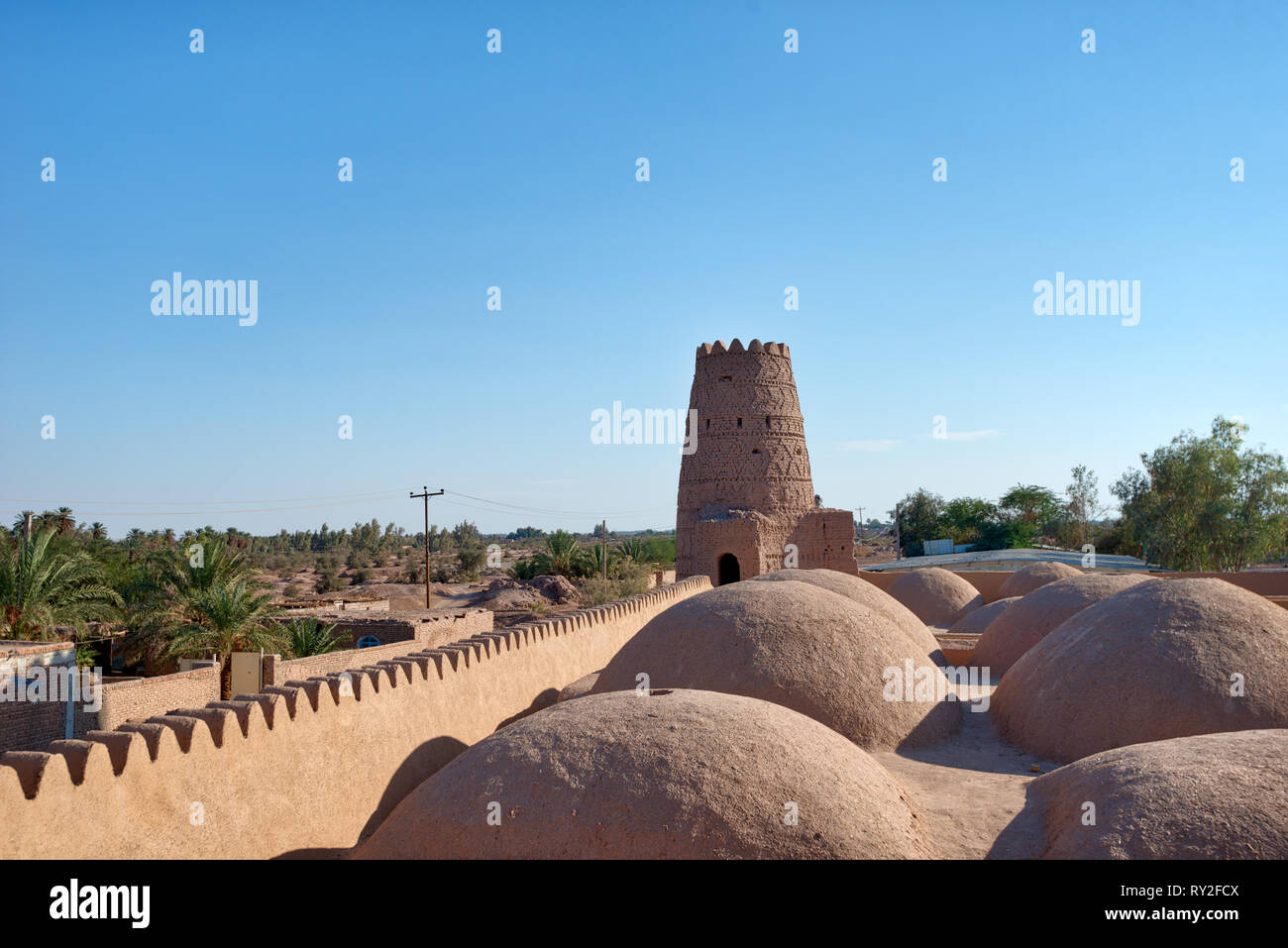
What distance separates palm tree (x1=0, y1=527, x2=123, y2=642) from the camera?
18.1 meters

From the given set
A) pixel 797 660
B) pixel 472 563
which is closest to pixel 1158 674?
pixel 797 660

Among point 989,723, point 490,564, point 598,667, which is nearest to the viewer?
point 989,723

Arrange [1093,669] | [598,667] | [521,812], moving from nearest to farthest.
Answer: [521,812] → [1093,669] → [598,667]

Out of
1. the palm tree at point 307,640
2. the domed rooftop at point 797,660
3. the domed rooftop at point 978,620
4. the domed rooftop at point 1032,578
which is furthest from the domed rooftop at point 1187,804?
the palm tree at point 307,640

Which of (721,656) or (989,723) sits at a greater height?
(721,656)

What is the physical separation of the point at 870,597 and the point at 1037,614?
2.45 metres

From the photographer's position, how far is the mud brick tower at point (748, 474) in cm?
2312

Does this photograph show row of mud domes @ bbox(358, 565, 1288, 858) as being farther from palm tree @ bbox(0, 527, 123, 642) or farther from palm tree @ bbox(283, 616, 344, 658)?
palm tree @ bbox(0, 527, 123, 642)

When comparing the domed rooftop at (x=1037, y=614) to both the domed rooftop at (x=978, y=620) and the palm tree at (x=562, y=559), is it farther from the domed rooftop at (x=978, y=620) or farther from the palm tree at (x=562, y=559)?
the palm tree at (x=562, y=559)

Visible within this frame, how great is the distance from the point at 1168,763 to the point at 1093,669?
356 cm

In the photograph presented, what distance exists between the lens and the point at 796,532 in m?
23.6
